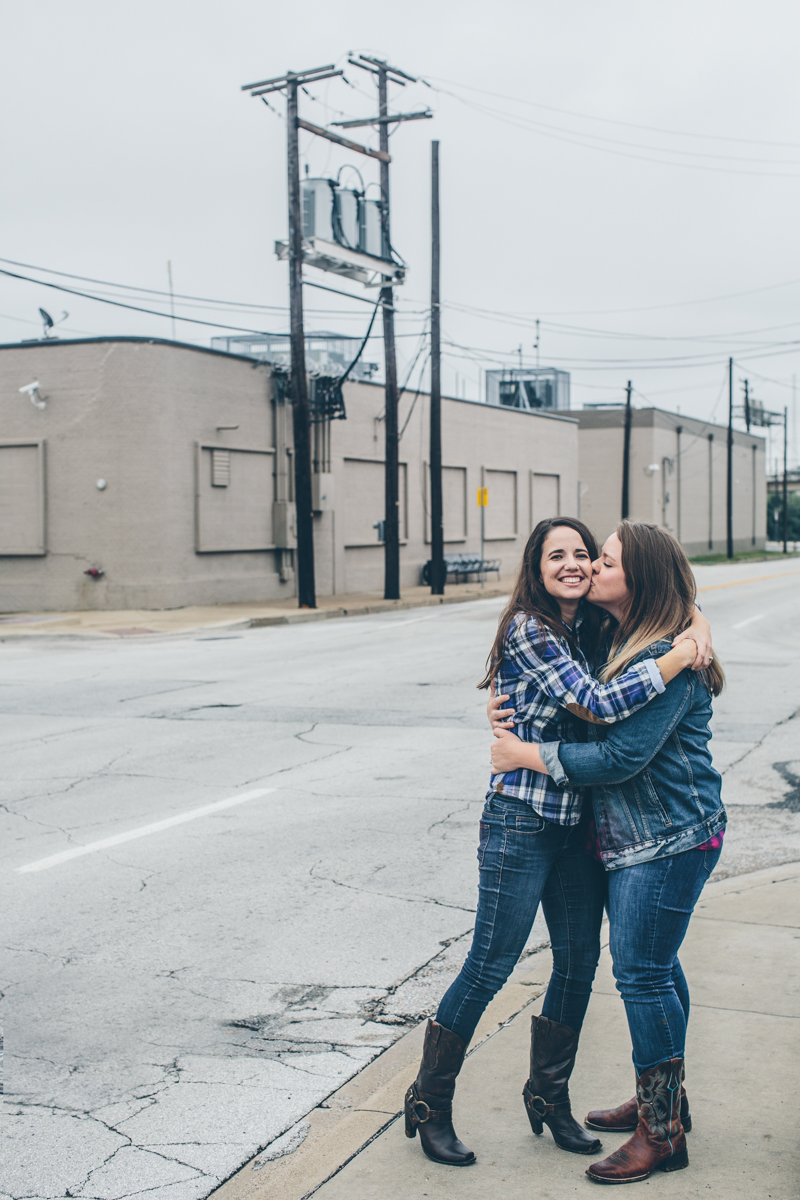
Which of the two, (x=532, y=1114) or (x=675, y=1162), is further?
(x=532, y=1114)

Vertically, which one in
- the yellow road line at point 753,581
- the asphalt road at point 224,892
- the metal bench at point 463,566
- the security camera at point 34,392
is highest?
the security camera at point 34,392

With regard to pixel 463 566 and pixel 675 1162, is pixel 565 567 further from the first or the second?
pixel 463 566

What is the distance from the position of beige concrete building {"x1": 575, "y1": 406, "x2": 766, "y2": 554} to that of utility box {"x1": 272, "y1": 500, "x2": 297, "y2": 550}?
1094 inches

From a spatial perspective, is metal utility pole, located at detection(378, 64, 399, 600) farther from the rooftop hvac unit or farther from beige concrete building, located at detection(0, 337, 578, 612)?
the rooftop hvac unit

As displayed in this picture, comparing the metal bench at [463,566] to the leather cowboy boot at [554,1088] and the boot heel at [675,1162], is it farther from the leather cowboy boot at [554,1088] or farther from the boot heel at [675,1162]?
the boot heel at [675,1162]

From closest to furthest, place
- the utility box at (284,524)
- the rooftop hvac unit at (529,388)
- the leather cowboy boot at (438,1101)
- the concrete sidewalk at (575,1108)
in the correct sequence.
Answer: the concrete sidewalk at (575,1108) < the leather cowboy boot at (438,1101) < the utility box at (284,524) < the rooftop hvac unit at (529,388)

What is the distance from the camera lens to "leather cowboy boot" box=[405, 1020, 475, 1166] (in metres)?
3.14

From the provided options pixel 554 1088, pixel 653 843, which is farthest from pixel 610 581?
pixel 554 1088

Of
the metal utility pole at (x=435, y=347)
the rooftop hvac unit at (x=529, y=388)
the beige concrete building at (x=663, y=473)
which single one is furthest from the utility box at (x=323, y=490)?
the rooftop hvac unit at (x=529, y=388)

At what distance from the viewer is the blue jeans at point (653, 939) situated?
121 inches

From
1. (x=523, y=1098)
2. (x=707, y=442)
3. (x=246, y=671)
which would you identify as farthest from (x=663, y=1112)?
(x=707, y=442)

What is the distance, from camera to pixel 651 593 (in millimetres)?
3203

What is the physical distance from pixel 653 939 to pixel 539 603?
0.96 metres

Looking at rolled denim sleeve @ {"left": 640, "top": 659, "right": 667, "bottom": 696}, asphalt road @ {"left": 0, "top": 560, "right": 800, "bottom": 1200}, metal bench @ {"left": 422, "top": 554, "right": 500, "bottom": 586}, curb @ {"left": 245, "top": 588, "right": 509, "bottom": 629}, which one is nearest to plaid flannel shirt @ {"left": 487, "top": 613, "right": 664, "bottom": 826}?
rolled denim sleeve @ {"left": 640, "top": 659, "right": 667, "bottom": 696}
